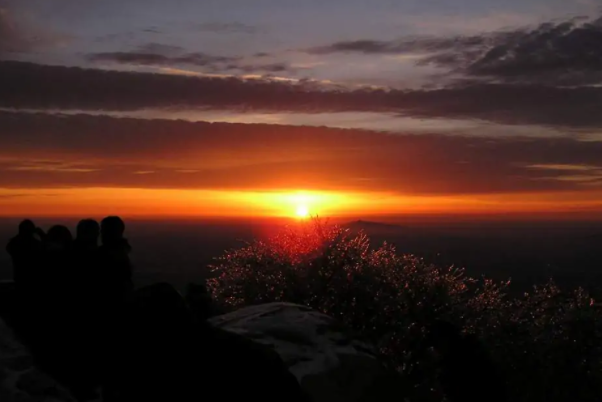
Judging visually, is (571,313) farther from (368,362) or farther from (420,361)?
(368,362)

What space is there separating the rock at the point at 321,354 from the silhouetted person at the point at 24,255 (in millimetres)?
5297

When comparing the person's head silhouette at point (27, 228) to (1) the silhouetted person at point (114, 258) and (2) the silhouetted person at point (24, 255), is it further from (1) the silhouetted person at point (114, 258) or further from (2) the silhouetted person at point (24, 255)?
(1) the silhouetted person at point (114, 258)

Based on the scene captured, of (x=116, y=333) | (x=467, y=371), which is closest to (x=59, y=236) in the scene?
(x=116, y=333)

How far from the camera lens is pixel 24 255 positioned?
39.4ft

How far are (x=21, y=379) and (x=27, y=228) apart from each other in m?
3.52

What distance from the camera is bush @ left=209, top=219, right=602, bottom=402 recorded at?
1230 inches

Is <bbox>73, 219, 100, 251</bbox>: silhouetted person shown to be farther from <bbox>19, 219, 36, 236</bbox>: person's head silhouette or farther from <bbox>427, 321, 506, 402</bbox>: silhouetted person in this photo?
<bbox>427, 321, 506, 402</bbox>: silhouetted person

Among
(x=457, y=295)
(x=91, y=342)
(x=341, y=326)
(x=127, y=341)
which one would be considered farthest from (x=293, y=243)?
(x=127, y=341)

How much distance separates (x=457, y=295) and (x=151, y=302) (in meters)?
32.2

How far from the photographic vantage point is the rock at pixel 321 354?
50.7 feet

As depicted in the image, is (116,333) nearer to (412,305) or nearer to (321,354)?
(321,354)

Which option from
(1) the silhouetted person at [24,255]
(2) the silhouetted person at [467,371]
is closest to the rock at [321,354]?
(1) the silhouetted person at [24,255]

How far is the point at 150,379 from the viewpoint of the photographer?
6.82 m

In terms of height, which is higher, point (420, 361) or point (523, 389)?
point (420, 361)
